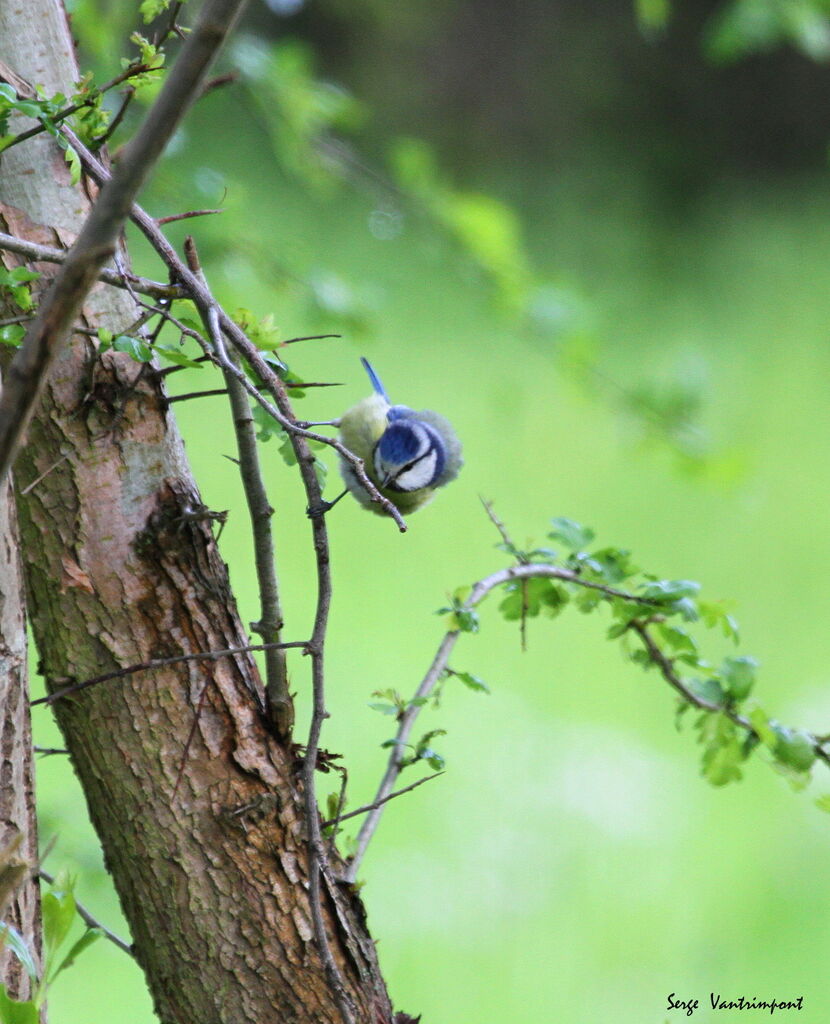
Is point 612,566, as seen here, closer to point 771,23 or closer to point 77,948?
point 77,948

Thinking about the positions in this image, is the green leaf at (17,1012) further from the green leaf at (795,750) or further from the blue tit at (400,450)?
the blue tit at (400,450)

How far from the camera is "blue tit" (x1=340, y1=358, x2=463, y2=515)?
3.43 ft

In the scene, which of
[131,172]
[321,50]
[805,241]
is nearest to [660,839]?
[131,172]

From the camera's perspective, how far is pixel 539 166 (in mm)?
2980

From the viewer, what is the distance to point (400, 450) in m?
1.04

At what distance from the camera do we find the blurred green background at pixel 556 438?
1.26m

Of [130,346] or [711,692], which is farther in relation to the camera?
[711,692]

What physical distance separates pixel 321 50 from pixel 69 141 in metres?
2.51

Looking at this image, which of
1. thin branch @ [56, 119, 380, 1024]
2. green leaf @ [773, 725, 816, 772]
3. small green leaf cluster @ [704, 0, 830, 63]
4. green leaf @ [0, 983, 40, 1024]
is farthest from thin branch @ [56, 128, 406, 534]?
small green leaf cluster @ [704, 0, 830, 63]

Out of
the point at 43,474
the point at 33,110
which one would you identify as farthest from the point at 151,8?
the point at 43,474

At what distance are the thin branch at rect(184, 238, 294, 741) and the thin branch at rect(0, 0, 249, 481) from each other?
165 millimetres

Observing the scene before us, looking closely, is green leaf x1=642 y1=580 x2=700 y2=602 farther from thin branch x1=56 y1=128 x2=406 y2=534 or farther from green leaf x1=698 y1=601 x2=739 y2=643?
thin branch x1=56 y1=128 x2=406 y2=534

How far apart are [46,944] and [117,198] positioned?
0.30m

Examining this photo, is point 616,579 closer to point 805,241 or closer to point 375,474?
point 375,474
